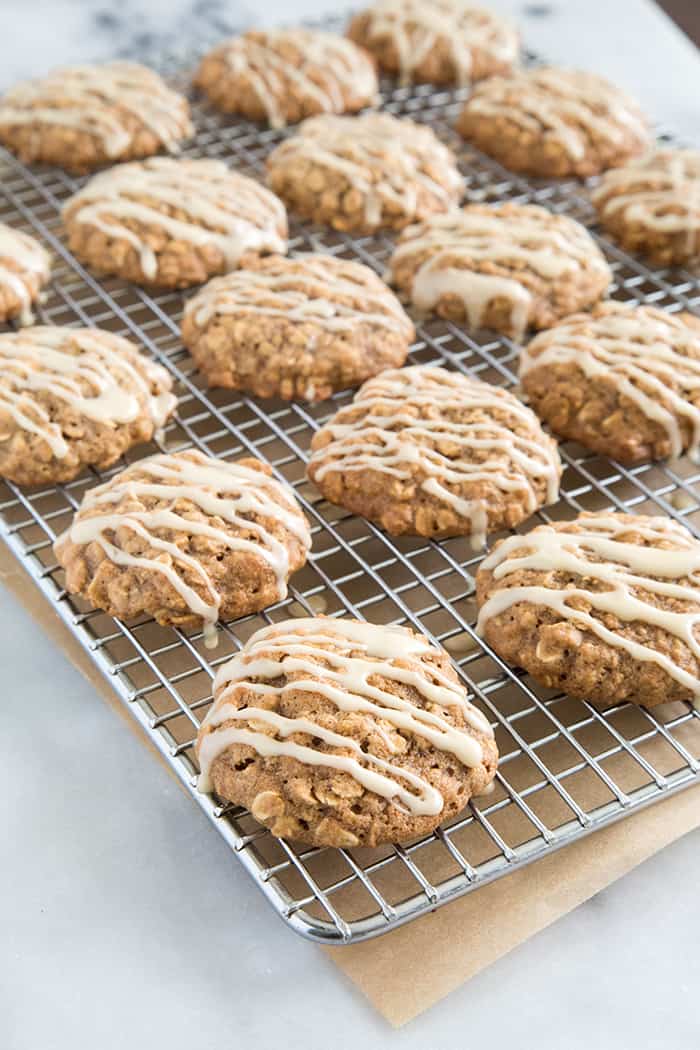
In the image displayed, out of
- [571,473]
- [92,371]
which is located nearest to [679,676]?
[571,473]

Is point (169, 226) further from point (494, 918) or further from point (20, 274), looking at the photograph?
point (494, 918)

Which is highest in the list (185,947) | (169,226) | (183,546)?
(169,226)

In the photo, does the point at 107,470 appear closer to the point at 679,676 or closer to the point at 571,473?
the point at 571,473

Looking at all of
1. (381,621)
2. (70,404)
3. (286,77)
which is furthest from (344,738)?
(286,77)

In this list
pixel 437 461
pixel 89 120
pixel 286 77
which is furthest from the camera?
pixel 286 77

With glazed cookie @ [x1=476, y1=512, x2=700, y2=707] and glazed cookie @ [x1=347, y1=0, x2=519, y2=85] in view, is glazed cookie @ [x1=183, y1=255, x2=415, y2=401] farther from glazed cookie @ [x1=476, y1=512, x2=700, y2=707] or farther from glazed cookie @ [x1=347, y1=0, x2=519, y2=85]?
glazed cookie @ [x1=347, y1=0, x2=519, y2=85]

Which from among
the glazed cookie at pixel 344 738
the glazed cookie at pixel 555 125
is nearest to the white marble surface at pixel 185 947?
the glazed cookie at pixel 344 738
